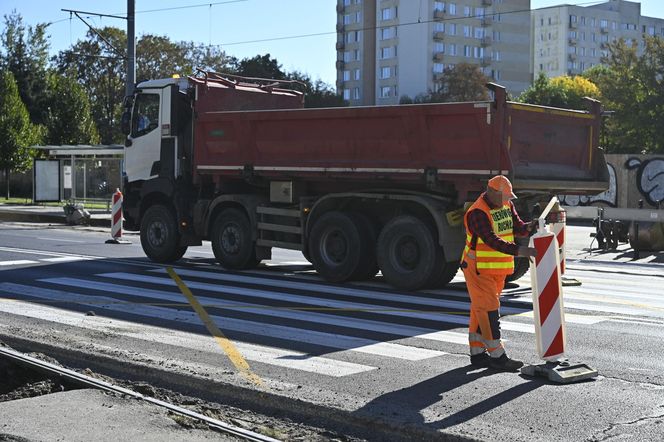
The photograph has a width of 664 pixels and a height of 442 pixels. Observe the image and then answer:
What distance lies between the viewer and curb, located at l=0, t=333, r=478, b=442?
6176mm

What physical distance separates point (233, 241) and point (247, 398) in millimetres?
8698

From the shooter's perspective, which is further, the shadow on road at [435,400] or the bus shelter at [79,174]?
the bus shelter at [79,174]

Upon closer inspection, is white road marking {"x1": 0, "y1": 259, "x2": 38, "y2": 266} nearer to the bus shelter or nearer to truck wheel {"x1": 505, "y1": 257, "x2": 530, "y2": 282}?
truck wheel {"x1": 505, "y1": 257, "x2": 530, "y2": 282}

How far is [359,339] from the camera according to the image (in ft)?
31.1

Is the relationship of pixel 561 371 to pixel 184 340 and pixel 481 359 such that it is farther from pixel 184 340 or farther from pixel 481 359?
pixel 184 340

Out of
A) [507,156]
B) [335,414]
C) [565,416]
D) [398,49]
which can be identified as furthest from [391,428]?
[398,49]

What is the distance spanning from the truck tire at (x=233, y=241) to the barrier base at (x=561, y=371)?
821 centimetres

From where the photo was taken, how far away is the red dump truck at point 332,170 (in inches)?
493

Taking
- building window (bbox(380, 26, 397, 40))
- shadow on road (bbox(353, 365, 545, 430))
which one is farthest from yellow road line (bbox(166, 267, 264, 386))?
building window (bbox(380, 26, 397, 40))

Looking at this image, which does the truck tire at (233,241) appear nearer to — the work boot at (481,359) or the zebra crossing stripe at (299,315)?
the zebra crossing stripe at (299,315)

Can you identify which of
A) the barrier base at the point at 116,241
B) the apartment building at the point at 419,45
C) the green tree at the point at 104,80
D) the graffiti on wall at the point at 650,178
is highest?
the apartment building at the point at 419,45

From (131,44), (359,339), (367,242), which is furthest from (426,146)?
(131,44)

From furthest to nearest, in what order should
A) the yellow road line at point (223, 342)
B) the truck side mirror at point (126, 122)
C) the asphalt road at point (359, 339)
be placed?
the truck side mirror at point (126, 122) < the yellow road line at point (223, 342) < the asphalt road at point (359, 339)

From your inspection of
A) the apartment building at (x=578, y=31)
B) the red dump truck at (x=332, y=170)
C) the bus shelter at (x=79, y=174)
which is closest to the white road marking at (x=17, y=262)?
the red dump truck at (x=332, y=170)
